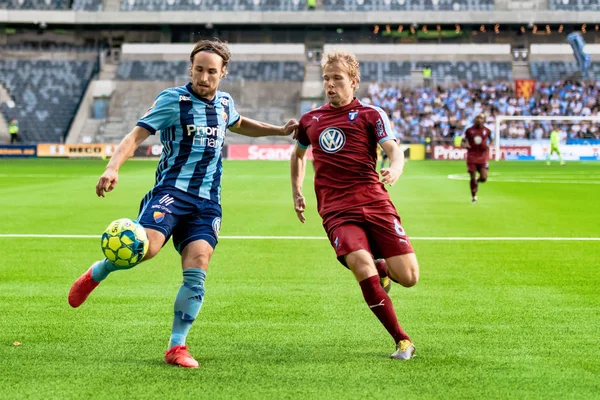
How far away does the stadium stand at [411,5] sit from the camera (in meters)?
69.6

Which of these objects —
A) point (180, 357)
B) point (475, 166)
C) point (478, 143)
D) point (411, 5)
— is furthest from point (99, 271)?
point (411, 5)

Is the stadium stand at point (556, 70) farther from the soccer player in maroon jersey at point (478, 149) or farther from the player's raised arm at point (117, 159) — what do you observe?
the player's raised arm at point (117, 159)

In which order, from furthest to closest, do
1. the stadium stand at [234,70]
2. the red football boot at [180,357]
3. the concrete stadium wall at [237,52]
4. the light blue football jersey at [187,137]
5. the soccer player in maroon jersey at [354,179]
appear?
the concrete stadium wall at [237,52], the stadium stand at [234,70], the soccer player in maroon jersey at [354,179], the light blue football jersey at [187,137], the red football boot at [180,357]

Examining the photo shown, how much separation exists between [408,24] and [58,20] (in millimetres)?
26832

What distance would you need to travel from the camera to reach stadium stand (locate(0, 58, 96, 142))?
6116 centimetres

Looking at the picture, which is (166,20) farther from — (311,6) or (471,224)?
(471,224)

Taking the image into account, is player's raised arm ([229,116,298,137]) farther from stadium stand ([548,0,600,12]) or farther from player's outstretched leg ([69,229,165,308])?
stadium stand ([548,0,600,12])

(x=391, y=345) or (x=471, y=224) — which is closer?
(x=391, y=345)

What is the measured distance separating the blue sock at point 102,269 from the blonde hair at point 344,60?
2.02 m

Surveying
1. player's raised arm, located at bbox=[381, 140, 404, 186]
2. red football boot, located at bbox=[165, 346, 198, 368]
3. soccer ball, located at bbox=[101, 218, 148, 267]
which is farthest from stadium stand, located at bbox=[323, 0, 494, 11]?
red football boot, located at bbox=[165, 346, 198, 368]

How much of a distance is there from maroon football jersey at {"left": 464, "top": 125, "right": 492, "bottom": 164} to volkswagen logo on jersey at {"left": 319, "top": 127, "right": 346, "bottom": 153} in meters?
16.1

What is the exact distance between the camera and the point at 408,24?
69.6m

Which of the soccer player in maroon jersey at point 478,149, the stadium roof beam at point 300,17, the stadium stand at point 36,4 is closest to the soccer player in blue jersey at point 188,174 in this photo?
the soccer player in maroon jersey at point 478,149

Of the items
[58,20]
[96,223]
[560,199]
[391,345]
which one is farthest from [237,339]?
[58,20]
